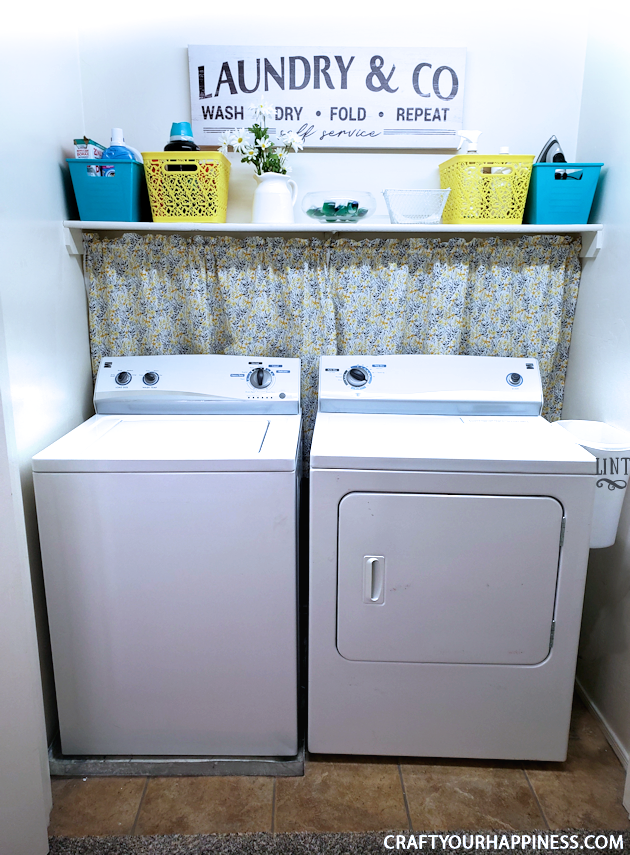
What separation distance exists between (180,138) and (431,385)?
46.0 inches

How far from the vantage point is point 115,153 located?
1.93 metres

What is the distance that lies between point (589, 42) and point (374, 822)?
2.49 m

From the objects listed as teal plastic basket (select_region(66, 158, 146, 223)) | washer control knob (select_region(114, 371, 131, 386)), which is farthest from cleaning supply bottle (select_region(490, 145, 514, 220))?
washer control knob (select_region(114, 371, 131, 386))

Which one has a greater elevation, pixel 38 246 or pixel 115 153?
pixel 115 153

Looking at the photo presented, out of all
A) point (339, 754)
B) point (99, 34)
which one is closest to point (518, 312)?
point (339, 754)

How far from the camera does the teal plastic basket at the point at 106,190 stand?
1906mm

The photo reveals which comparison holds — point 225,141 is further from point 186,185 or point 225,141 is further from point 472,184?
point 472,184

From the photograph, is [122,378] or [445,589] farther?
[122,378]

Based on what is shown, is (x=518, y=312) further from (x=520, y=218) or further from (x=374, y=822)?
(x=374, y=822)

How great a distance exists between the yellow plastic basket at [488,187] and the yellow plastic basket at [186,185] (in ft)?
2.57

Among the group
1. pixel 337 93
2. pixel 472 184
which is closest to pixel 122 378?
pixel 337 93

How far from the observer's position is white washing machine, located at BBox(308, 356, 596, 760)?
1.55 metres

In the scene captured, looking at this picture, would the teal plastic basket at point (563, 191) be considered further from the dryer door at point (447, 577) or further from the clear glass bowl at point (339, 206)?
the dryer door at point (447, 577)

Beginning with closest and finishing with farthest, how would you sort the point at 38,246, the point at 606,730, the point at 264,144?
1. the point at 38,246
2. the point at 606,730
3. the point at 264,144
